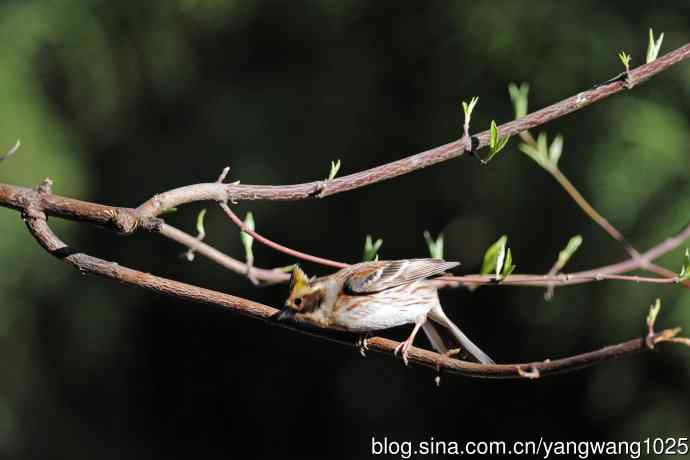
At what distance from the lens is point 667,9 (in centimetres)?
482

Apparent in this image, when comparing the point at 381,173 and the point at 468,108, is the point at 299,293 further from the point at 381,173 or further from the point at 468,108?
the point at 468,108

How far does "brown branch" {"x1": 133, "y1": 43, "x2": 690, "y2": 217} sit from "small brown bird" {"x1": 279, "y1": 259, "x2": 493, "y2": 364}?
1.42 ft

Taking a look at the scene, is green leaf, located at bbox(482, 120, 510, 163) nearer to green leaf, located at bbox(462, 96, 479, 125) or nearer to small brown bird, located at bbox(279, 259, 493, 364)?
green leaf, located at bbox(462, 96, 479, 125)

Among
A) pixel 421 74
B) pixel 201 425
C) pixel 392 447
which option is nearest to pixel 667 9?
pixel 421 74

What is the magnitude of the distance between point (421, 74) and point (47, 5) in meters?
2.38

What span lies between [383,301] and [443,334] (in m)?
0.18

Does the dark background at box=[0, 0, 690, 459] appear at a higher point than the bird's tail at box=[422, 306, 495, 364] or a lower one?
higher

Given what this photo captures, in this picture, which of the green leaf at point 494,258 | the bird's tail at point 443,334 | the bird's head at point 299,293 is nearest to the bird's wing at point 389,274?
the bird's tail at point 443,334

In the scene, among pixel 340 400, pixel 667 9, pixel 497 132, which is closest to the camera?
pixel 497 132

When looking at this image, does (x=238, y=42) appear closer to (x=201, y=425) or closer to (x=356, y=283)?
(x=201, y=425)

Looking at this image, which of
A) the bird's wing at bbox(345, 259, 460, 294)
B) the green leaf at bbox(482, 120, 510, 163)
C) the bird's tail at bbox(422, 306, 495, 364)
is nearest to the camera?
the green leaf at bbox(482, 120, 510, 163)

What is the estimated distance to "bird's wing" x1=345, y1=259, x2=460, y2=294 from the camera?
2561mm

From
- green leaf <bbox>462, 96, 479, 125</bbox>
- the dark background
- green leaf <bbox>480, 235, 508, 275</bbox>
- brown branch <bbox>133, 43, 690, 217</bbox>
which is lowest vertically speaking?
green leaf <bbox>480, 235, 508, 275</bbox>

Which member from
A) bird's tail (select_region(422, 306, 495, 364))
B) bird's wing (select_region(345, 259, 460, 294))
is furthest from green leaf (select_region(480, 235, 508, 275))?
bird's wing (select_region(345, 259, 460, 294))
